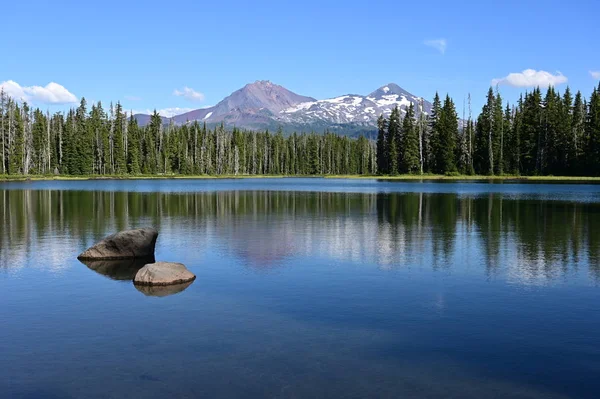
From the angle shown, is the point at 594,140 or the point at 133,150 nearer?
the point at 594,140

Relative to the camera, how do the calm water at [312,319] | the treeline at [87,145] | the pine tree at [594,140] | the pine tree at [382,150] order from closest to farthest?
the calm water at [312,319] < the pine tree at [594,140] < the treeline at [87,145] < the pine tree at [382,150]

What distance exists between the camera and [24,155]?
149125 millimetres

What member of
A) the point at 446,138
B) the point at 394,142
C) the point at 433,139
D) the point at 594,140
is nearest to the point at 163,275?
the point at 594,140

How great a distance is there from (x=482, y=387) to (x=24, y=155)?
521 ft

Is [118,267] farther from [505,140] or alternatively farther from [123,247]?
[505,140]

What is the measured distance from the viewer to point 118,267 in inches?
914

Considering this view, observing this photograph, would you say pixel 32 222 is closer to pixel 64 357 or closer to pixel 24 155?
pixel 64 357

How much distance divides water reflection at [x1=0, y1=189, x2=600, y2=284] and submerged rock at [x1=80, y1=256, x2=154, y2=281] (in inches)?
3.3

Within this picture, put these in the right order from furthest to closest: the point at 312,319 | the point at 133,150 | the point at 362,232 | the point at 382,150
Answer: the point at 382,150, the point at 133,150, the point at 362,232, the point at 312,319

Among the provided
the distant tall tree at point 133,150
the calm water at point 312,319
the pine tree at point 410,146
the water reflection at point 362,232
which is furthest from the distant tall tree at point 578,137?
the distant tall tree at point 133,150

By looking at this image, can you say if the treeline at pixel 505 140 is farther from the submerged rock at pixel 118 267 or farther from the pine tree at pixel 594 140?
the submerged rock at pixel 118 267

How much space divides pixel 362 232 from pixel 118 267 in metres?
15.3

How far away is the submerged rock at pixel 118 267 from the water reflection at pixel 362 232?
8 centimetres

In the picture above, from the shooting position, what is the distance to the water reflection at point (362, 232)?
942 inches
